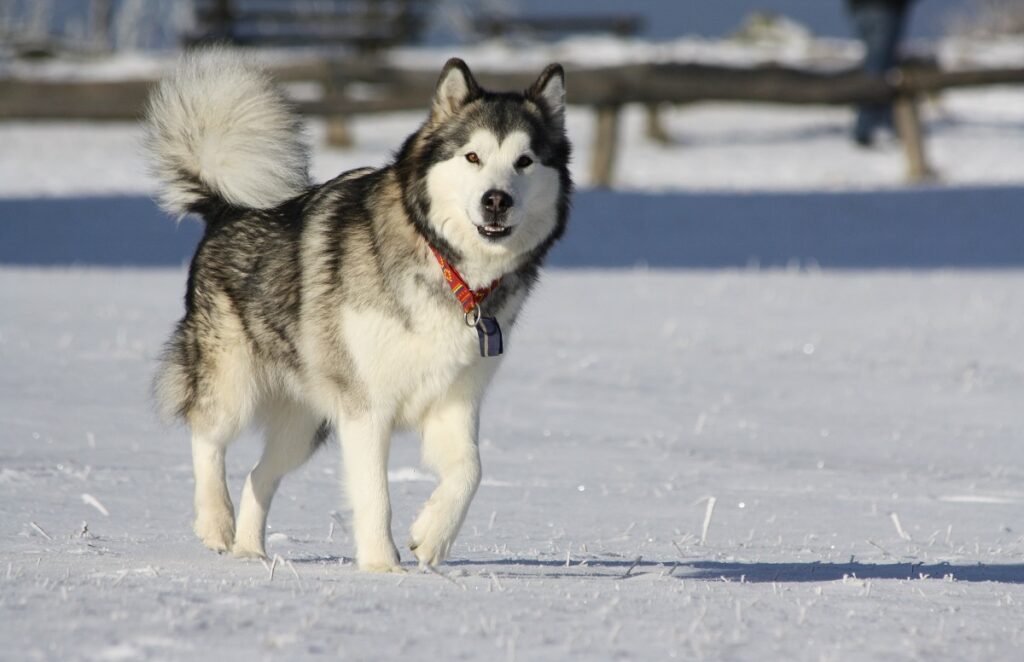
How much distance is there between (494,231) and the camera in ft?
13.7

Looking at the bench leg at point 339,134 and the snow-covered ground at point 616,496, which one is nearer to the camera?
the snow-covered ground at point 616,496

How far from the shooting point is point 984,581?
414cm

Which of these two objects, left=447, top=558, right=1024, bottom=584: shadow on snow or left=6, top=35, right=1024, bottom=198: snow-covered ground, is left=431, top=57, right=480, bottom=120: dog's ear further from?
left=6, top=35, right=1024, bottom=198: snow-covered ground

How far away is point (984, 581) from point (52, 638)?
2.47 meters

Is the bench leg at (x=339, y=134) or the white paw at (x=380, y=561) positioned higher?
the white paw at (x=380, y=561)

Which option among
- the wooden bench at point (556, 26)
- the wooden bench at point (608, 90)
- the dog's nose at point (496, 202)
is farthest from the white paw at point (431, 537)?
the wooden bench at point (556, 26)

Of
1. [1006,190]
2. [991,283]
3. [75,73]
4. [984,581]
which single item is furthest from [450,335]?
[75,73]

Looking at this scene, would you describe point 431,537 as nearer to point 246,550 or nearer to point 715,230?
point 246,550

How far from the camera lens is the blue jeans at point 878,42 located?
20188 mm

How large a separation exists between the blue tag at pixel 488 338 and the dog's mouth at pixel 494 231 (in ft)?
0.74

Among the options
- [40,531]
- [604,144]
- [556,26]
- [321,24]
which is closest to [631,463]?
[40,531]

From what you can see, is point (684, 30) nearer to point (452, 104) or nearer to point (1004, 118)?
point (1004, 118)

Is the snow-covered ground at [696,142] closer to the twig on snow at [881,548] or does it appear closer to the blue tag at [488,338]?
the twig on snow at [881,548]

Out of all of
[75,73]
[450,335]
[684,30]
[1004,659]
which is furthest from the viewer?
[684,30]
